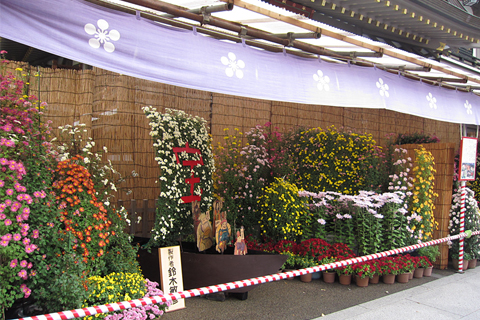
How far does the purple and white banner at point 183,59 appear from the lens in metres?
2.92

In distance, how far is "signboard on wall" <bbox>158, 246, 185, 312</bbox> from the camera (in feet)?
13.2

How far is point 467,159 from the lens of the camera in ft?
21.4

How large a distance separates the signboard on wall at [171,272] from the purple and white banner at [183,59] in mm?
1712

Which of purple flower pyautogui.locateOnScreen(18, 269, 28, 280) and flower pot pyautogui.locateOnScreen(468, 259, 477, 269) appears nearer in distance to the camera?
purple flower pyautogui.locateOnScreen(18, 269, 28, 280)

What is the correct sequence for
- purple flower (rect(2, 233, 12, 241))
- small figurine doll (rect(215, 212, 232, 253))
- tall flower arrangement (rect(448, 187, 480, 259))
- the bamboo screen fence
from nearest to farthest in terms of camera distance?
purple flower (rect(2, 233, 12, 241)) → small figurine doll (rect(215, 212, 232, 253)) → the bamboo screen fence → tall flower arrangement (rect(448, 187, 480, 259))

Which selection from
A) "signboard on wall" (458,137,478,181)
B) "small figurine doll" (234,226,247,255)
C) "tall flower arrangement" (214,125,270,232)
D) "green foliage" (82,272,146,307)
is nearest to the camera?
"green foliage" (82,272,146,307)

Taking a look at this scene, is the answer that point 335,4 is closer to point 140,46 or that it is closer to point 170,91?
point 140,46

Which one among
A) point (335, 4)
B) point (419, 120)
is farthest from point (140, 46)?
point (419, 120)

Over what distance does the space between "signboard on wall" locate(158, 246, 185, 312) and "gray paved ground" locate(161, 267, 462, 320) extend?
0.27 m

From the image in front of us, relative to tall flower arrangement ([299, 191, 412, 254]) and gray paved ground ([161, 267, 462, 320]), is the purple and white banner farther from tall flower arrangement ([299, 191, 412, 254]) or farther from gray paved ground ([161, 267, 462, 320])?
gray paved ground ([161, 267, 462, 320])

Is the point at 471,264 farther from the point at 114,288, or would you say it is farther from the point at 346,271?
the point at 114,288

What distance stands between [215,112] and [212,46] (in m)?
2.42

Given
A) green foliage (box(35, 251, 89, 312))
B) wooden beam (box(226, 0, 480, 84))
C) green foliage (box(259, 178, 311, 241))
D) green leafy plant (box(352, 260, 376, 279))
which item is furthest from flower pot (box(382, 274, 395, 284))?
green foliage (box(35, 251, 89, 312))

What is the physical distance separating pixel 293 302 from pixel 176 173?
2059mm
